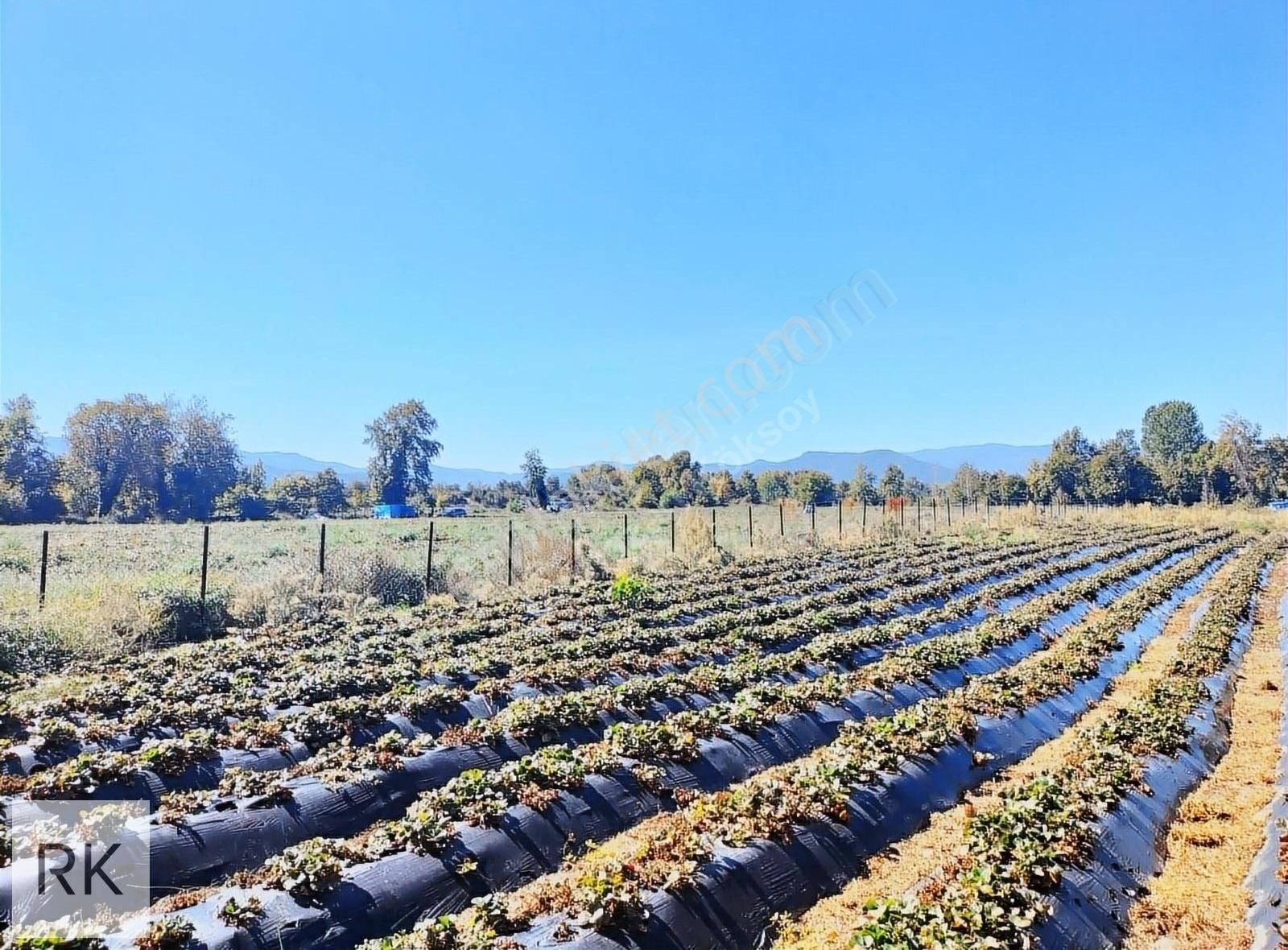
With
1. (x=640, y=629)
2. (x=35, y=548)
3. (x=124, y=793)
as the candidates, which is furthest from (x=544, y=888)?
(x=35, y=548)

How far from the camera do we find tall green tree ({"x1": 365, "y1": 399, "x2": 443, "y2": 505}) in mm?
78125

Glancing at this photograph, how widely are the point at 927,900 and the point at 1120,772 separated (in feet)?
8.77

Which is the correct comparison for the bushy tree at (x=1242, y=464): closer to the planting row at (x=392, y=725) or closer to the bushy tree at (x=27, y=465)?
the planting row at (x=392, y=725)

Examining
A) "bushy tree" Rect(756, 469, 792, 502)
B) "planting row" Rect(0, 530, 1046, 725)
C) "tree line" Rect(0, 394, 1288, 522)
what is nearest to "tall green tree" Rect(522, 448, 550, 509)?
"tree line" Rect(0, 394, 1288, 522)

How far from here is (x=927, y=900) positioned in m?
3.78

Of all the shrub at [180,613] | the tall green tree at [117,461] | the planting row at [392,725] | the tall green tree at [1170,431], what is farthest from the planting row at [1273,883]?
the tall green tree at [1170,431]

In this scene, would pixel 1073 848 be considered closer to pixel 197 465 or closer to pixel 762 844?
pixel 762 844

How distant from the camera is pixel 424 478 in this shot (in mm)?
80312

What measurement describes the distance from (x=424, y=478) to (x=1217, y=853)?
8178cm

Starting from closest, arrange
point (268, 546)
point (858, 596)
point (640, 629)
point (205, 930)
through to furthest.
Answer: point (205, 930), point (640, 629), point (858, 596), point (268, 546)

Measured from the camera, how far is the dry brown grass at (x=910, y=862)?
154 inches

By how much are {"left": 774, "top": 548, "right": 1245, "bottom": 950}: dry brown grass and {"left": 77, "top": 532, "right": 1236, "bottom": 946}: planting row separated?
0.76 meters

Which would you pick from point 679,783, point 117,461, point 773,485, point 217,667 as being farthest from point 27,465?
point 773,485

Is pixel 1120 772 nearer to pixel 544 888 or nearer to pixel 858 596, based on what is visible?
pixel 544 888
